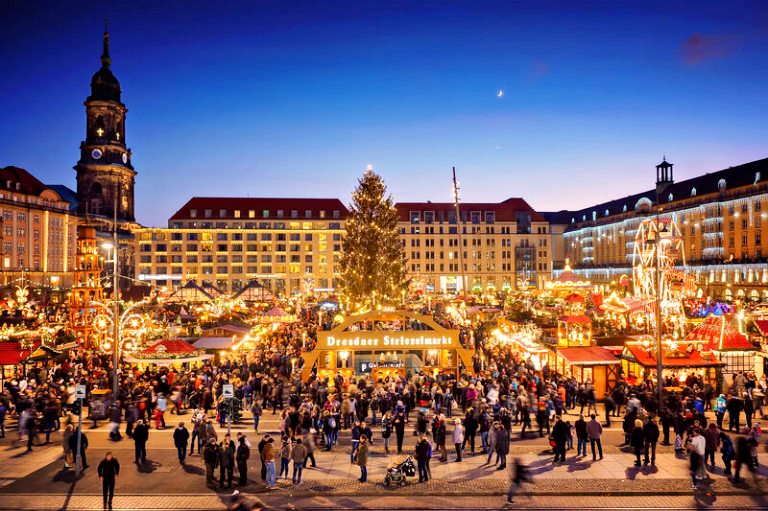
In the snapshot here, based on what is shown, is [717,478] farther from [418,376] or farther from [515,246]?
[515,246]

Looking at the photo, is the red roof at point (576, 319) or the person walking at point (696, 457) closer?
the person walking at point (696, 457)

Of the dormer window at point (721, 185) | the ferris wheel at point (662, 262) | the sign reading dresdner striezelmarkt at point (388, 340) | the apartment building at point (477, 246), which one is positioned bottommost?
the sign reading dresdner striezelmarkt at point (388, 340)

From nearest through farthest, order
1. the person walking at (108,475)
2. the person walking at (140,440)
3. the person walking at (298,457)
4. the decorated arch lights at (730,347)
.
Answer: the person walking at (108,475) < the person walking at (298,457) < the person walking at (140,440) < the decorated arch lights at (730,347)

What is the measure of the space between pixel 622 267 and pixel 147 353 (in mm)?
84250

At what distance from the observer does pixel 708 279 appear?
3029 inches

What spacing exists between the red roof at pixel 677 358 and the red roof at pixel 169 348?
20906mm

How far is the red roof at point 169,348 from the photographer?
2784 cm

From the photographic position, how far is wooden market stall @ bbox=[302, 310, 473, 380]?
2634cm

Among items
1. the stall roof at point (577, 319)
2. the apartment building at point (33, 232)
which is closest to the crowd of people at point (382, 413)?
the stall roof at point (577, 319)

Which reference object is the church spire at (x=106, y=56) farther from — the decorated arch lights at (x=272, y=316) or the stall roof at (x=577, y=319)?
the stall roof at (x=577, y=319)

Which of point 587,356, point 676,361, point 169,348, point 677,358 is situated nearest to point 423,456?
point 587,356

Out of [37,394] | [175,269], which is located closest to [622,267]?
[175,269]

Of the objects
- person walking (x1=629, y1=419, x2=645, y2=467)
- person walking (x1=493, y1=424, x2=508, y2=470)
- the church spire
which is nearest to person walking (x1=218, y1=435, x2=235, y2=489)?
person walking (x1=493, y1=424, x2=508, y2=470)

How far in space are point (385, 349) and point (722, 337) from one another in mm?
14691
